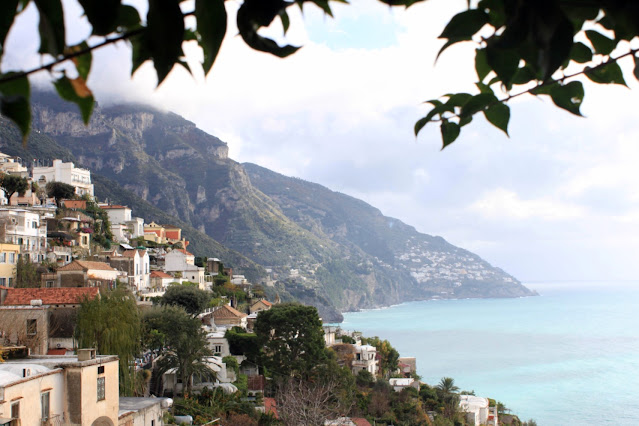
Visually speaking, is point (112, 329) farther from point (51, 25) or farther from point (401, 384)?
point (401, 384)

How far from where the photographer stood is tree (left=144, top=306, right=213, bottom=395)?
18.0 meters

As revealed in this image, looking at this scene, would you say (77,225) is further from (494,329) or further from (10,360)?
(494,329)

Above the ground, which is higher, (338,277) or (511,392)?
(338,277)

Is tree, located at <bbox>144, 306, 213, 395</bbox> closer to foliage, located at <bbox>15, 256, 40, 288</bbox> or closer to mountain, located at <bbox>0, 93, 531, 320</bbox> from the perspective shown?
foliage, located at <bbox>15, 256, 40, 288</bbox>

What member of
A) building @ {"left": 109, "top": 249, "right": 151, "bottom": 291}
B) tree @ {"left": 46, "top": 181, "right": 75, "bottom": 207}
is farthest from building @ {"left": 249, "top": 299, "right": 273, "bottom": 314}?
tree @ {"left": 46, "top": 181, "right": 75, "bottom": 207}

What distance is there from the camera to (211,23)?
2.41ft

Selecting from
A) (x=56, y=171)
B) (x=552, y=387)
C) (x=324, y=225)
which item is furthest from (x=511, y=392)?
(x=324, y=225)

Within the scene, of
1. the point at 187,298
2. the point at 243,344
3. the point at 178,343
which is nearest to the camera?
the point at 178,343

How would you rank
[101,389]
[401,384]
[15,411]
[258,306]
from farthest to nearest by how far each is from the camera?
1. [258,306]
2. [401,384]
3. [101,389]
4. [15,411]

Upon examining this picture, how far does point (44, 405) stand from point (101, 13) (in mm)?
10174

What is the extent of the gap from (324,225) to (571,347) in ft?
330

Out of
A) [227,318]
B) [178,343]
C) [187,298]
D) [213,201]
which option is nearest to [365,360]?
[227,318]

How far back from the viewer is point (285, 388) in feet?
67.6

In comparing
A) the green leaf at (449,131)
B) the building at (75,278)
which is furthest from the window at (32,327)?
the green leaf at (449,131)
